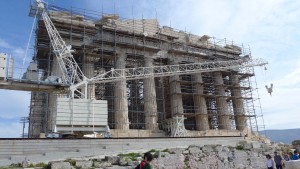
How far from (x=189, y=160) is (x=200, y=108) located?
21.9 metres

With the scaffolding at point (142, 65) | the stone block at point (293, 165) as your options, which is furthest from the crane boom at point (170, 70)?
the stone block at point (293, 165)

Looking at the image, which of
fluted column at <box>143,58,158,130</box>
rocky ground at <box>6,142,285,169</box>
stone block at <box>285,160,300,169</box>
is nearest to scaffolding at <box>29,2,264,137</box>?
fluted column at <box>143,58,158,130</box>

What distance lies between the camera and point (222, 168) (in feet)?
81.4

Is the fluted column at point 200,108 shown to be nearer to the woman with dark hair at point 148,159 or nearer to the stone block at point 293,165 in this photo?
the stone block at point 293,165

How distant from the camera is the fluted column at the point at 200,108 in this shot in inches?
1718

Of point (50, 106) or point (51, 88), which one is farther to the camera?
point (50, 106)

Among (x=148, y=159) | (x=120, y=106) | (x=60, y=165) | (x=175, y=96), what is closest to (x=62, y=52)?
(x=120, y=106)

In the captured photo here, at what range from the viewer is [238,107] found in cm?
4872

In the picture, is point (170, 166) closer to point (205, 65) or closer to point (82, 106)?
point (82, 106)

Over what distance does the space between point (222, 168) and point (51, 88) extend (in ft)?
57.3

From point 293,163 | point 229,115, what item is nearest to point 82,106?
point 293,163

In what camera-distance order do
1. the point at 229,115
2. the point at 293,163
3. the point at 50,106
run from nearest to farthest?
the point at 293,163
the point at 50,106
the point at 229,115

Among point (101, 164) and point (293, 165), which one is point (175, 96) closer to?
point (101, 164)

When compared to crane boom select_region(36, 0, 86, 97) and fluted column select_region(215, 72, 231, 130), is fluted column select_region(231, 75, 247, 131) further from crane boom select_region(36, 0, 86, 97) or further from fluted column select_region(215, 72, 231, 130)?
crane boom select_region(36, 0, 86, 97)
